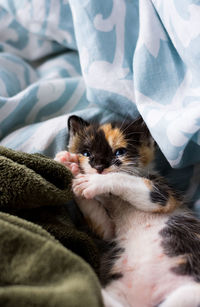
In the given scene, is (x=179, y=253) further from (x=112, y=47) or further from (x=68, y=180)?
(x=112, y=47)

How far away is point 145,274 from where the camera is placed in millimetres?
866

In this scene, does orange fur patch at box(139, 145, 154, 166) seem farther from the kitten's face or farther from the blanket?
the blanket

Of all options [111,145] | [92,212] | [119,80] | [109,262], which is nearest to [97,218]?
[92,212]

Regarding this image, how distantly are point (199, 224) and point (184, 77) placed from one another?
1.53 ft

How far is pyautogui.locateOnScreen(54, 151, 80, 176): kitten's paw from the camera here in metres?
1.00

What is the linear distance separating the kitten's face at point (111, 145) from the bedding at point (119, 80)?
0.07 metres

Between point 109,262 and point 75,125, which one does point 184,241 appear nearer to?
point 109,262

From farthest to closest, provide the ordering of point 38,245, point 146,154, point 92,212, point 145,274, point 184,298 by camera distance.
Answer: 1. point 146,154
2. point 92,212
3. point 145,274
4. point 184,298
5. point 38,245

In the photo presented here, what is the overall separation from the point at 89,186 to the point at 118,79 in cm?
43

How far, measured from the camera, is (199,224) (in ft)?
3.30

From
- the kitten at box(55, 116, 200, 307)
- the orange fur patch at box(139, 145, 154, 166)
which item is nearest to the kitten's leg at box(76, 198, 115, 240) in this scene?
the kitten at box(55, 116, 200, 307)

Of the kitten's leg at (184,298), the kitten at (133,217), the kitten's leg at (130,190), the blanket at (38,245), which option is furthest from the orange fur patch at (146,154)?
the kitten's leg at (184,298)

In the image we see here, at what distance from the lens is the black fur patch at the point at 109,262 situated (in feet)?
2.94

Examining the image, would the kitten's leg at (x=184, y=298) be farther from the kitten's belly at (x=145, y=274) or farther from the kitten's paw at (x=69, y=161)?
the kitten's paw at (x=69, y=161)
